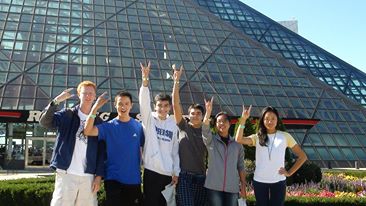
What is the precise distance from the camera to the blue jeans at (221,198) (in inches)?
266

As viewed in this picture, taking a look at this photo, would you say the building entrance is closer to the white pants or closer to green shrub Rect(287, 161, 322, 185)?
green shrub Rect(287, 161, 322, 185)

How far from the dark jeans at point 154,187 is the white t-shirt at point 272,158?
4.75 feet

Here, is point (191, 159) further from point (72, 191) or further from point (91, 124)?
point (72, 191)

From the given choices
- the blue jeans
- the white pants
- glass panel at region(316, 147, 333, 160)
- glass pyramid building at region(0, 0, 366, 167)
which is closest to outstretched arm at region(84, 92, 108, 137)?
the white pants

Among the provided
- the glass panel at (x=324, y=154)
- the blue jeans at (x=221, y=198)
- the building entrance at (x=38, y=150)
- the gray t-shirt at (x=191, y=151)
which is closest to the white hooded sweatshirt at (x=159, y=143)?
the gray t-shirt at (x=191, y=151)

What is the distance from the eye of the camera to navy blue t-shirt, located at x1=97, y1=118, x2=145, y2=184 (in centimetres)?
633

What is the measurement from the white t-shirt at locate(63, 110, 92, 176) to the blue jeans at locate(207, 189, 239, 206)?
188 cm

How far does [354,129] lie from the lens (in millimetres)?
30297

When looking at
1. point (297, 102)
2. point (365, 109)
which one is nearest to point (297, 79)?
point (297, 102)

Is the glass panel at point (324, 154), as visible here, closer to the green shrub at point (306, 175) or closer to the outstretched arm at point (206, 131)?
the green shrub at point (306, 175)

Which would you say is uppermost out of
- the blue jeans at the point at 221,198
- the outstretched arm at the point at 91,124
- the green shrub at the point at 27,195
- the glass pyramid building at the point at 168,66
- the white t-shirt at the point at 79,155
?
the glass pyramid building at the point at 168,66

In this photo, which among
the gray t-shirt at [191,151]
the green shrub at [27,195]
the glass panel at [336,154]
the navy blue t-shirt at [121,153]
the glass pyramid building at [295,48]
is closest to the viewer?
the navy blue t-shirt at [121,153]

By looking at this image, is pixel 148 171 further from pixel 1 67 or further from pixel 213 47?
pixel 213 47

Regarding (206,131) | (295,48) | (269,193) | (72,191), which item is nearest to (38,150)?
(72,191)
